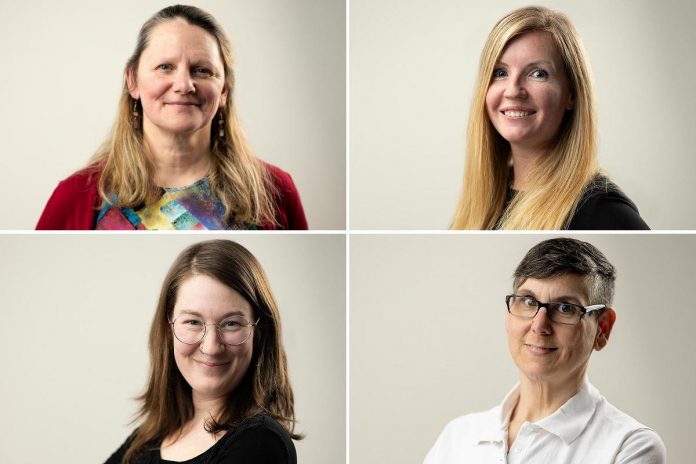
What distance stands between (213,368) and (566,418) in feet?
2.96

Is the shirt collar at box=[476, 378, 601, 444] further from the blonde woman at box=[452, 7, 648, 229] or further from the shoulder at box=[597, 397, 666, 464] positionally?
the blonde woman at box=[452, 7, 648, 229]

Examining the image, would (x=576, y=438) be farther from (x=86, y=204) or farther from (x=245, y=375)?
(x=86, y=204)

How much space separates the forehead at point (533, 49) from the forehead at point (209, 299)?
91cm

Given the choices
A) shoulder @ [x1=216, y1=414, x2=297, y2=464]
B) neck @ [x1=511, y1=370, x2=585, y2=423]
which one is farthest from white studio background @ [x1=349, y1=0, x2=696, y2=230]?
shoulder @ [x1=216, y1=414, x2=297, y2=464]

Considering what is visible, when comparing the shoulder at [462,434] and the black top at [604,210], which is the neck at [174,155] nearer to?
the black top at [604,210]

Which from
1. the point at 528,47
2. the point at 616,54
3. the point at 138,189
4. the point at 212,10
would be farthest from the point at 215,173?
the point at 616,54

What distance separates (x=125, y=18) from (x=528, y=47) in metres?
1.05

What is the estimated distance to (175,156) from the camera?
264cm

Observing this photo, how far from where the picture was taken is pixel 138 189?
8.64ft

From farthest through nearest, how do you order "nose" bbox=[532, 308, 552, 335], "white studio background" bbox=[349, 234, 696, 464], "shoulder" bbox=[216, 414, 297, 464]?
"white studio background" bbox=[349, 234, 696, 464] → "nose" bbox=[532, 308, 552, 335] → "shoulder" bbox=[216, 414, 297, 464]

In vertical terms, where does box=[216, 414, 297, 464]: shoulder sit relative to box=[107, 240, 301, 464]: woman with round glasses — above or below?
below

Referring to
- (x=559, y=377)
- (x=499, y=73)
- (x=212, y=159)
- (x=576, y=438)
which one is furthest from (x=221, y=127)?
(x=576, y=438)

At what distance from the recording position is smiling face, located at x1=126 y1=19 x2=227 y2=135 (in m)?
2.57

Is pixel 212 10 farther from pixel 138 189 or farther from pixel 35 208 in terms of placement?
pixel 35 208
